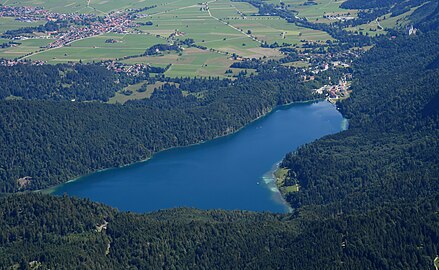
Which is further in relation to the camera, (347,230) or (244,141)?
(244,141)

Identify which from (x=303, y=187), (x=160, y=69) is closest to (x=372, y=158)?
(x=303, y=187)

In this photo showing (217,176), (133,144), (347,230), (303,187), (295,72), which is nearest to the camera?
(347,230)

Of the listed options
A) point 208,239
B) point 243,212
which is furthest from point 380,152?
point 208,239

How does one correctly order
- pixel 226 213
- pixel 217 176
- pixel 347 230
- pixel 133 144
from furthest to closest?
pixel 133 144, pixel 217 176, pixel 226 213, pixel 347 230

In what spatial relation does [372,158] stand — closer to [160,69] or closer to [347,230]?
[347,230]

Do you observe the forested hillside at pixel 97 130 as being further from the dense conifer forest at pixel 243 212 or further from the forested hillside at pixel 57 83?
the forested hillside at pixel 57 83
